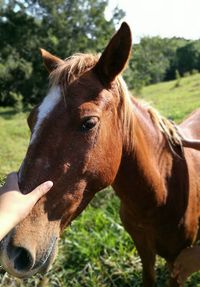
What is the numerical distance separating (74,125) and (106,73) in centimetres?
41

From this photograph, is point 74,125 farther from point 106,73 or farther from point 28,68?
point 28,68

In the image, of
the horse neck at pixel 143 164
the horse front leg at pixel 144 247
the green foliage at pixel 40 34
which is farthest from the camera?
the green foliage at pixel 40 34

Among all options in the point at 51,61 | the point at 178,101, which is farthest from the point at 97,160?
the point at 178,101

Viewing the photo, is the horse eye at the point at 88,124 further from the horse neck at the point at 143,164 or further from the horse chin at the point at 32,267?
the horse chin at the point at 32,267

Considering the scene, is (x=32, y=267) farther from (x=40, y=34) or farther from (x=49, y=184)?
(x=40, y=34)

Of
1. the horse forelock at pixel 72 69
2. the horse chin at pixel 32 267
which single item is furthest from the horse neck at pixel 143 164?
the horse chin at pixel 32 267

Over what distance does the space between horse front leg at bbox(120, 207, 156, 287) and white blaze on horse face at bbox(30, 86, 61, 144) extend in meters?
1.46

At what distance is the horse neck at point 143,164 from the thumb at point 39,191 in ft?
2.66

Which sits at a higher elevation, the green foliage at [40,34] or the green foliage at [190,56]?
the green foliage at [40,34]

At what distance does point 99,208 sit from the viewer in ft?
18.4

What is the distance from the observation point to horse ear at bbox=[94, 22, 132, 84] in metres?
2.10

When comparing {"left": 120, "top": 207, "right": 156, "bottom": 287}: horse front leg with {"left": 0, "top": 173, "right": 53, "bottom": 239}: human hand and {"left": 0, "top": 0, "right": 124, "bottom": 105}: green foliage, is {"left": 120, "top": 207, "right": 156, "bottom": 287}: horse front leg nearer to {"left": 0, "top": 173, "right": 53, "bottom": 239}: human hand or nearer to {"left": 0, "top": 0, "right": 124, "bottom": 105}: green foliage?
{"left": 0, "top": 173, "right": 53, "bottom": 239}: human hand

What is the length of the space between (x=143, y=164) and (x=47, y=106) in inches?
34.0

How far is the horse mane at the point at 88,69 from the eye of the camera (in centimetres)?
216
